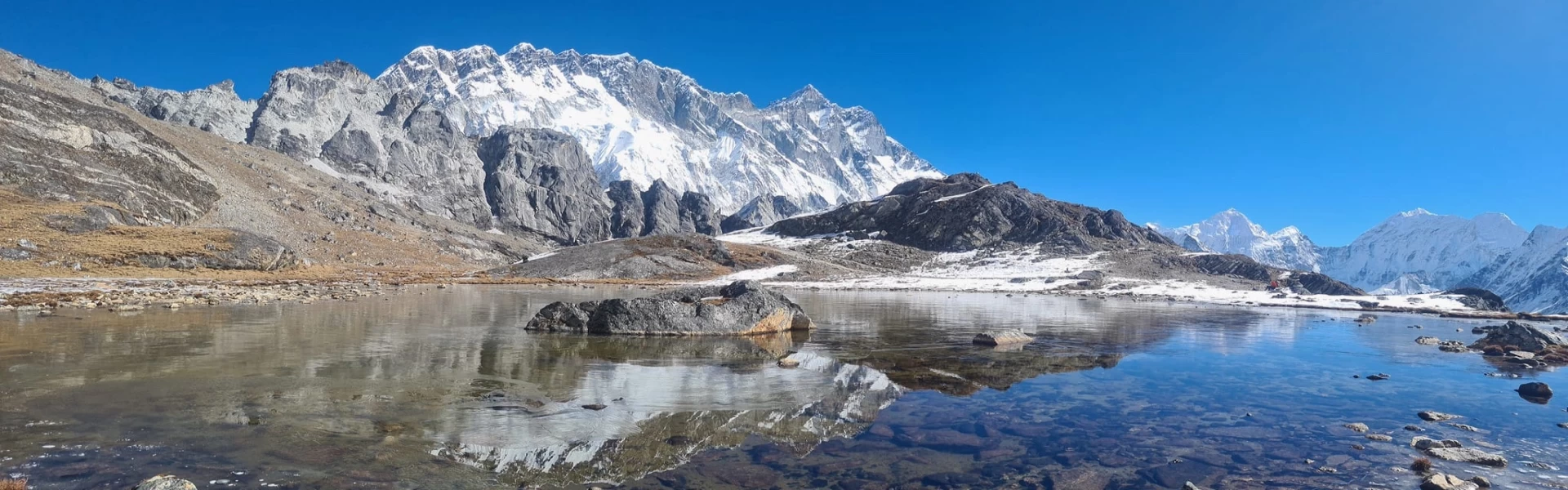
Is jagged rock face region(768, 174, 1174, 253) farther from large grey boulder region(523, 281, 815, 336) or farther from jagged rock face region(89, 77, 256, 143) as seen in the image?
jagged rock face region(89, 77, 256, 143)

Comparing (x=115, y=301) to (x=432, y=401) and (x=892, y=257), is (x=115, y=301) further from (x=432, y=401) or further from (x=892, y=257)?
(x=892, y=257)

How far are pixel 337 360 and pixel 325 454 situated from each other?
966cm

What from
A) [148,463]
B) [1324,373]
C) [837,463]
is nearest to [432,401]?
[148,463]

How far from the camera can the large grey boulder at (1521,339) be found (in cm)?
2758

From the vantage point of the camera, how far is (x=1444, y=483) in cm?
937

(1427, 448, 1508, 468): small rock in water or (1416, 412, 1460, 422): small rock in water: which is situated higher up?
(1416, 412, 1460, 422): small rock in water

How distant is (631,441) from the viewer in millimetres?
10719

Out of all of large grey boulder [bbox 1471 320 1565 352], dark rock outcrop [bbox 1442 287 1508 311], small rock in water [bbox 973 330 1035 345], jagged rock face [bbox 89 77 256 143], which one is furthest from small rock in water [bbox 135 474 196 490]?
jagged rock face [bbox 89 77 256 143]

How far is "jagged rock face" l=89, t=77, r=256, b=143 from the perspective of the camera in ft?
595

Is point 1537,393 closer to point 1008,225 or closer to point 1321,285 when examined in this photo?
point 1321,285

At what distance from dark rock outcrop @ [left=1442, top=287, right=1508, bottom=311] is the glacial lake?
258 ft

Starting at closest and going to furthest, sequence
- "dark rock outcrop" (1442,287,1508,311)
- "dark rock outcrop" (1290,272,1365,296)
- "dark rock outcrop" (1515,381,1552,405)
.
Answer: "dark rock outcrop" (1515,381,1552,405) < "dark rock outcrop" (1442,287,1508,311) < "dark rock outcrop" (1290,272,1365,296)

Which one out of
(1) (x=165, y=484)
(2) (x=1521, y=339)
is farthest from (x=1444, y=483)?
(2) (x=1521, y=339)

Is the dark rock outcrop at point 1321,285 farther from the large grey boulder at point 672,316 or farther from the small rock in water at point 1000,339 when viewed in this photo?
the large grey boulder at point 672,316
